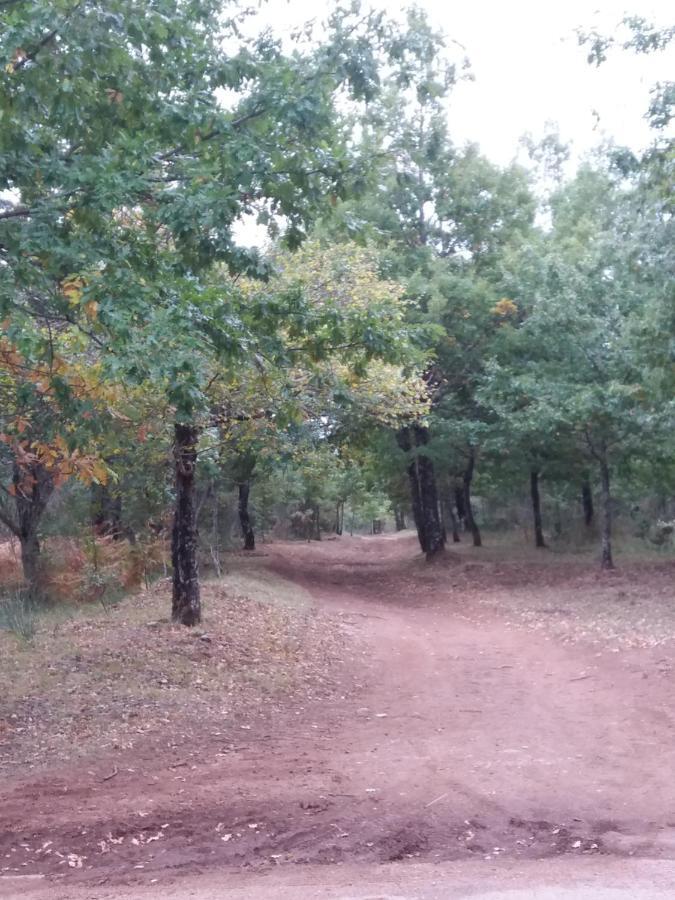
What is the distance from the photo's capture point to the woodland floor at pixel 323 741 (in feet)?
20.2

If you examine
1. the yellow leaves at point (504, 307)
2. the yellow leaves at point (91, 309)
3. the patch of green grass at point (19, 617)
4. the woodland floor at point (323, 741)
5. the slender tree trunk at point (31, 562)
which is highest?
the yellow leaves at point (504, 307)

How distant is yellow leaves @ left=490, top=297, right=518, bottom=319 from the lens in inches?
900

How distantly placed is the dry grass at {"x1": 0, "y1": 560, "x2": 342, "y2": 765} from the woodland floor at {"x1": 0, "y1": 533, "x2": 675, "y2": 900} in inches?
1.5

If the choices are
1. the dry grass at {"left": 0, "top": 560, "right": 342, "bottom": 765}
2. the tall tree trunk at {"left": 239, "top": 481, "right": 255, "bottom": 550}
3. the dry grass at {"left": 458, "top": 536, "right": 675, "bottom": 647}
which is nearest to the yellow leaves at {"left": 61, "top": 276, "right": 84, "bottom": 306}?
the dry grass at {"left": 0, "top": 560, "right": 342, "bottom": 765}

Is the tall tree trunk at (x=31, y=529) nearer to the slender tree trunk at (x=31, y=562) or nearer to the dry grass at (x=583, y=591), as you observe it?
the slender tree trunk at (x=31, y=562)

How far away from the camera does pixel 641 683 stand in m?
10.8

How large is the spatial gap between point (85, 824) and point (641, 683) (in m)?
6.72

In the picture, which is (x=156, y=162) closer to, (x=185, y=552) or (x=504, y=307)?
(x=185, y=552)

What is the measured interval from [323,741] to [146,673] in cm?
281

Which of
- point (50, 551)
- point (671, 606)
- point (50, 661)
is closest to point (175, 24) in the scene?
point (50, 661)

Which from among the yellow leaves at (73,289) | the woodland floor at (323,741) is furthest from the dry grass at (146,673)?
the yellow leaves at (73,289)

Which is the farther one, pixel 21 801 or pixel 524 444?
pixel 524 444

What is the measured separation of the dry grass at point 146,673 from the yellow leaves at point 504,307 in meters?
10.0

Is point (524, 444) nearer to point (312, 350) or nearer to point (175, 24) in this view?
point (312, 350)
